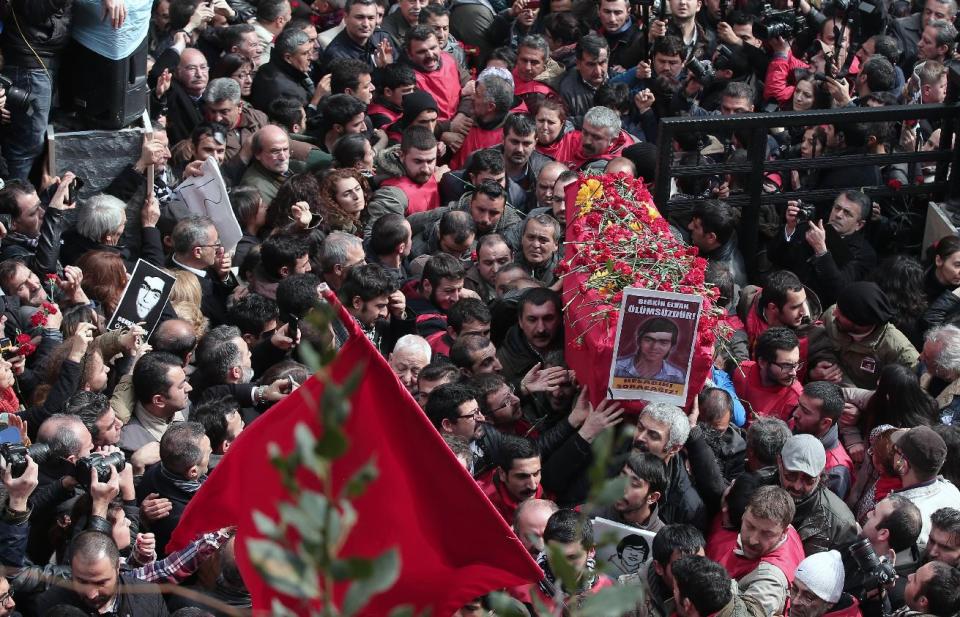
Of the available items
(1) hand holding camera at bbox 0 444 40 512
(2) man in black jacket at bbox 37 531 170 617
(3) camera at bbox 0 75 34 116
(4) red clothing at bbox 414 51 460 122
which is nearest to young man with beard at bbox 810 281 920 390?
(4) red clothing at bbox 414 51 460 122

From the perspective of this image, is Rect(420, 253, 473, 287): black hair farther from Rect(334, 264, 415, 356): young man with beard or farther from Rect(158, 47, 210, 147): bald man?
Rect(158, 47, 210, 147): bald man

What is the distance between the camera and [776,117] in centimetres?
899

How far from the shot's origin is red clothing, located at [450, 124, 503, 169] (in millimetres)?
9719

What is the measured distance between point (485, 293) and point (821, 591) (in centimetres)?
299

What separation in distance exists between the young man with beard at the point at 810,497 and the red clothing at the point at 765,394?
0.94 m

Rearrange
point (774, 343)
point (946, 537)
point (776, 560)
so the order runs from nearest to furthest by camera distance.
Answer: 1. point (776, 560)
2. point (946, 537)
3. point (774, 343)

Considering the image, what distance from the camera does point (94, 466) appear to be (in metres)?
5.57

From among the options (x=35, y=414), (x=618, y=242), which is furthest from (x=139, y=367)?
(x=618, y=242)

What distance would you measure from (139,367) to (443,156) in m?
3.75

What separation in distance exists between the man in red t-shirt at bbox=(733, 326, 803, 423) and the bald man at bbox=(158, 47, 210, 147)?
3.84 meters

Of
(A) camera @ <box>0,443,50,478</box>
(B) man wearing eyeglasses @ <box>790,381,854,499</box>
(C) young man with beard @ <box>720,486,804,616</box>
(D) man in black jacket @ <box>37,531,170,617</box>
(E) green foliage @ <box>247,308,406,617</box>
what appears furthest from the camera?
(B) man wearing eyeglasses @ <box>790,381,854,499</box>

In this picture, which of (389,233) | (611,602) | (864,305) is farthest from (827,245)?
(611,602)

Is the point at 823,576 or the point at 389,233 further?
the point at 389,233

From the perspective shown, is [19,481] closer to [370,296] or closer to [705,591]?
[370,296]
